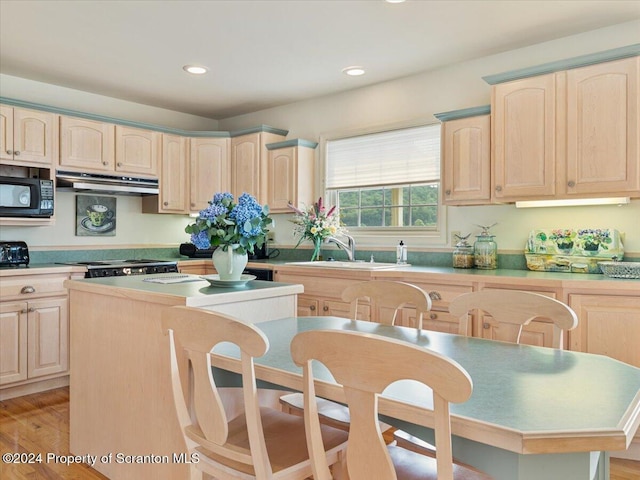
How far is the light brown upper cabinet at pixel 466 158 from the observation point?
10.5 feet

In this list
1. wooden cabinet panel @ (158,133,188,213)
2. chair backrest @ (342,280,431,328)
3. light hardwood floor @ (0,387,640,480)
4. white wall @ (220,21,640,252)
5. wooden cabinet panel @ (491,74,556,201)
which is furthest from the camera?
wooden cabinet panel @ (158,133,188,213)

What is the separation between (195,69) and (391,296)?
268 centimetres

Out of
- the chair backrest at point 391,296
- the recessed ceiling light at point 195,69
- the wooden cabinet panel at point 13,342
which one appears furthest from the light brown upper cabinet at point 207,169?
the chair backrest at point 391,296

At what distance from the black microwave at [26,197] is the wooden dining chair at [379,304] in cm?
274

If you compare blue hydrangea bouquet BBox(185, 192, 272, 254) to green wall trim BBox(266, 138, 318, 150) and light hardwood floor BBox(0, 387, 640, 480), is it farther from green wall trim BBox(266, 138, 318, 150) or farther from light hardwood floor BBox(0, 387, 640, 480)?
green wall trim BBox(266, 138, 318, 150)

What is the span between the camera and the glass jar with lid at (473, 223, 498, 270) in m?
3.35

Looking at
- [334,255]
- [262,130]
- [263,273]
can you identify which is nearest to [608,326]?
[334,255]

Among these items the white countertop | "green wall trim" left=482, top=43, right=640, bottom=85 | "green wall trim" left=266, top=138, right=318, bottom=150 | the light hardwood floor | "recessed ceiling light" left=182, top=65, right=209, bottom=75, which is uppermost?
"recessed ceiling light" left=182, top=65, right=209, bottom=75

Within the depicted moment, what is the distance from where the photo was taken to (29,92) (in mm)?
4082

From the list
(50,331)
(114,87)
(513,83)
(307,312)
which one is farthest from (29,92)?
(513,83)

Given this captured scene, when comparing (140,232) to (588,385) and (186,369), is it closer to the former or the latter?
(186,369)

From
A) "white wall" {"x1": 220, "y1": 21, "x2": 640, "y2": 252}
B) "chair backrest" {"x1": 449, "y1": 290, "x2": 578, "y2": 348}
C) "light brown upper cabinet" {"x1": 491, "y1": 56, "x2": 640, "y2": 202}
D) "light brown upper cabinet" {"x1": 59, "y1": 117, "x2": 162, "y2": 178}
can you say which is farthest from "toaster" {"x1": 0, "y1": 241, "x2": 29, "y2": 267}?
"light brown upper cabinet" {"x1": 491, "y1": 56, "x2": 640, "y2": 202}

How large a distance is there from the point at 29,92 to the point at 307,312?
9.89ft

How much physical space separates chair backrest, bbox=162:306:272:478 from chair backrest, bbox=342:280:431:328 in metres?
0.88
